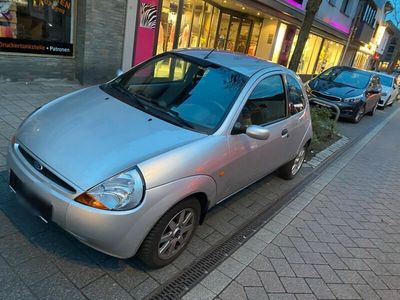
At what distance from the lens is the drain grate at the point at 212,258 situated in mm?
2732

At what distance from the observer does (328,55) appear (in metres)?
26.5

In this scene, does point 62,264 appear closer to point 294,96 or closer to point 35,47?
point 294,96

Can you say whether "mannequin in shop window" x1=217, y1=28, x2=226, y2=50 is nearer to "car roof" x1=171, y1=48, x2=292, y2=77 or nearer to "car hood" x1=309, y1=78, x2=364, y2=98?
"car hood" x1=309, y1=78, x2=364, y2=98

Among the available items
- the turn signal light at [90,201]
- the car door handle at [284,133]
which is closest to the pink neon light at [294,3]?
the car door handle at [284,133]

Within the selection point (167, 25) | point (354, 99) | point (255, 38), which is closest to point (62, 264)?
point (167, 25)

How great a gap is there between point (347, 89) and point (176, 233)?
974 centimetres

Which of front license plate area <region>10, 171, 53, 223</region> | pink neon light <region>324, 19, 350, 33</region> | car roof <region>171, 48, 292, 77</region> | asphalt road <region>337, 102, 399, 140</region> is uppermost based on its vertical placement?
pink neon light <region>324, 19, 350, 33</region>

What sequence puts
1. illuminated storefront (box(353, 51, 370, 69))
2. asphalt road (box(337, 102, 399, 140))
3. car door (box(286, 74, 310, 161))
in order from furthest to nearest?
illuminated storefront (box(353, 51, 370, 69)) → asphalt road (box(337, 102, 399, 140)) → car door (box(286, 74, 310, 161))

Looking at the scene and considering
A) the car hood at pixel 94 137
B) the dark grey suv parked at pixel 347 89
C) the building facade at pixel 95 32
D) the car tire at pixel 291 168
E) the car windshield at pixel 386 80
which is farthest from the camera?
the car windshield at pixel 386 80

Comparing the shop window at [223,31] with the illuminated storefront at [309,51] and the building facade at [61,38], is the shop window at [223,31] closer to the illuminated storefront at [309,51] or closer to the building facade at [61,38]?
the illuminated storefront at [309,51]

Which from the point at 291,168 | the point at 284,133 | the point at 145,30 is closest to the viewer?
the point at 284,133

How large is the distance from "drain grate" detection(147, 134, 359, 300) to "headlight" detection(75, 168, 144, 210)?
0.78 meters

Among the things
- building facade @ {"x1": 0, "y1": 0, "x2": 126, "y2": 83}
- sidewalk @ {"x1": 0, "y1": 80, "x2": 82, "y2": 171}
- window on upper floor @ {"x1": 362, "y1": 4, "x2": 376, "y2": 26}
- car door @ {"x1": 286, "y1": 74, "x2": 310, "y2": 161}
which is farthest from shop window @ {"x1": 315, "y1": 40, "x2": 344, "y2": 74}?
car door @ {"x1": 286, "y1": 74, "x2": 310, "y2": 161}

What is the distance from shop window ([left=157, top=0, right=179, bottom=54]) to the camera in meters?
10.5
